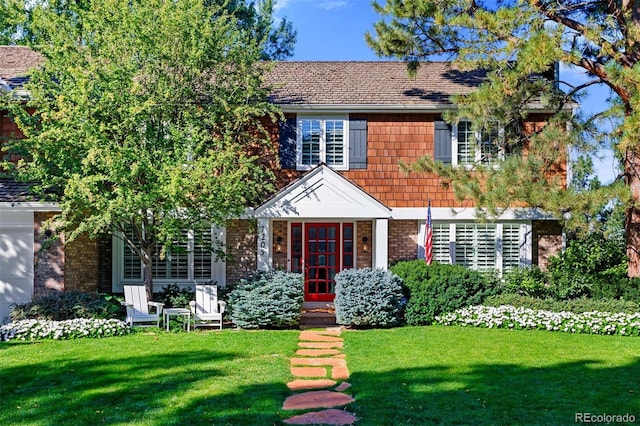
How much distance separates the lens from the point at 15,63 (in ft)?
53.4

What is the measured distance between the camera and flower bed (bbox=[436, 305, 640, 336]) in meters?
11.5

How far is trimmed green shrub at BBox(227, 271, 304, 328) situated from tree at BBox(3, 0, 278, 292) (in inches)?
62.4

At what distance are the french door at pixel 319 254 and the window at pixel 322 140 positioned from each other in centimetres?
162

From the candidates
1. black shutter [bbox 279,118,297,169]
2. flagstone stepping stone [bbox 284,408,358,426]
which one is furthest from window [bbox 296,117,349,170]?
flagstone stepping stone [bbox 284,408,358,426]

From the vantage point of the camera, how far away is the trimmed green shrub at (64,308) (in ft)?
38.8

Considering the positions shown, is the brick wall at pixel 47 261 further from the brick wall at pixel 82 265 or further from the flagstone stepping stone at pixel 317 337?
the flagstone stepping stone at pixel 317 337

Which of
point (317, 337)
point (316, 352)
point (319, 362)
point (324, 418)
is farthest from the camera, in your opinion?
point (317, 337)

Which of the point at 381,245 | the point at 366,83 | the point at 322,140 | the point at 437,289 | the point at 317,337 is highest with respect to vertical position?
the point at 366,83

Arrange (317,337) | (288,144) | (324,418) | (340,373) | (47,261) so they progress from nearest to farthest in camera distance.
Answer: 1. (324,418)
2. (340,373)
3. (317,337)
4. (47,261)
5. (288,144)

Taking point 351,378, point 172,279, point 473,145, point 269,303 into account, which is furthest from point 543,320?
point 172,279

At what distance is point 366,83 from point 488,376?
9.78 metres

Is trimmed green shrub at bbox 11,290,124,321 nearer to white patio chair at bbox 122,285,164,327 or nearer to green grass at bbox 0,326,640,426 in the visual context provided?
white patio chair at bbox 122,285,164,327

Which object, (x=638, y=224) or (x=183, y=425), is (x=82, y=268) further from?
(x=638, y=224)

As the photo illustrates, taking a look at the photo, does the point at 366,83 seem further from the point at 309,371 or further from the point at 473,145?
the point at 309,371
